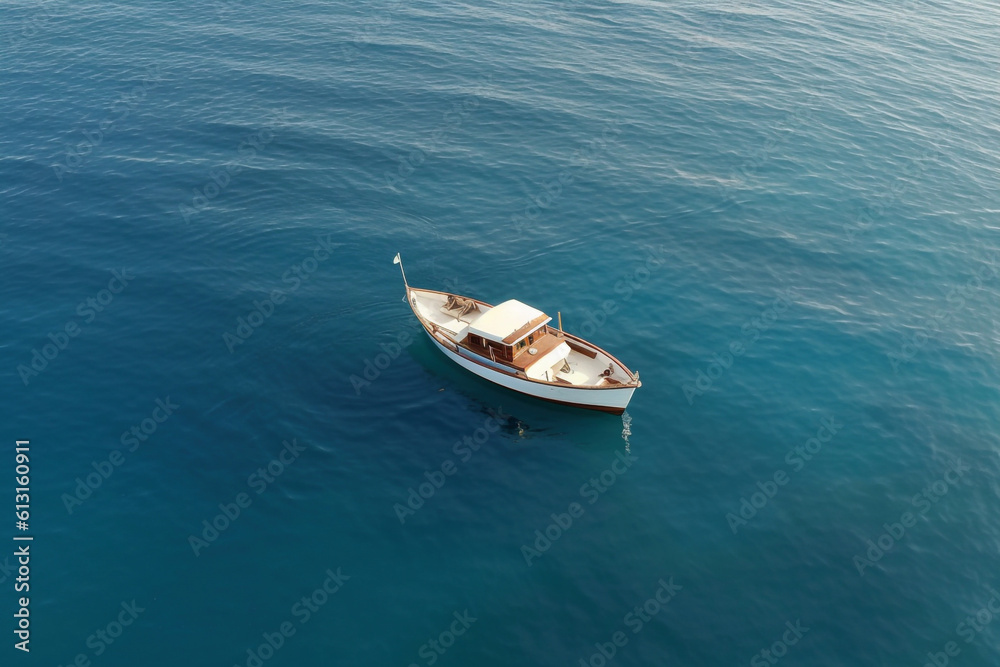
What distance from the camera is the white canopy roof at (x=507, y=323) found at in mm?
57156

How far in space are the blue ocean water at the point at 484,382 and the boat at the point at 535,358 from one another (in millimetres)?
1772

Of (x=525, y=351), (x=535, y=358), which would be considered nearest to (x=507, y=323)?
(x=525, y=351)

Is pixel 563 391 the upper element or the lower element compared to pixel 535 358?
lower

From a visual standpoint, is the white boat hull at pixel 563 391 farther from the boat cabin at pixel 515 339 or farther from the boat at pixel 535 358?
the boat cabin at pixel 515 339

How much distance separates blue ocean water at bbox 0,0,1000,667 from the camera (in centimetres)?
4381

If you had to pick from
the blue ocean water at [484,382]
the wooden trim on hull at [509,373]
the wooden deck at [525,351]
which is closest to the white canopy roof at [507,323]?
the wooden deck at [525,351]

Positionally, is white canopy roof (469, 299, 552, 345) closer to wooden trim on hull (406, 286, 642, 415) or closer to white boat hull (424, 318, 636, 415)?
wooden trim on hull (406, 286, 642, 415)

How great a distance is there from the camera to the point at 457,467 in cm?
5238

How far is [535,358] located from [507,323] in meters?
3.47

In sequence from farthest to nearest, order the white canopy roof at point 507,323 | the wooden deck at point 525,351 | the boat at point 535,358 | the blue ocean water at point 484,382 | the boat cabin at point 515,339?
the wooden deck at point 525,351 < the boat cabin at point 515,339 < the white canopy roof at point 507,323 < the boat at point 535,358 < the blue ocean water at point 484,382

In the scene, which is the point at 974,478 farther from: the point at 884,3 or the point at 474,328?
the point at 884,3

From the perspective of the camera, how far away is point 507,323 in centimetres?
5809

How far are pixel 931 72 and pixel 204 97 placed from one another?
9908 cm

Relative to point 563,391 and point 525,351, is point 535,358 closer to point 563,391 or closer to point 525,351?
point 525,351
